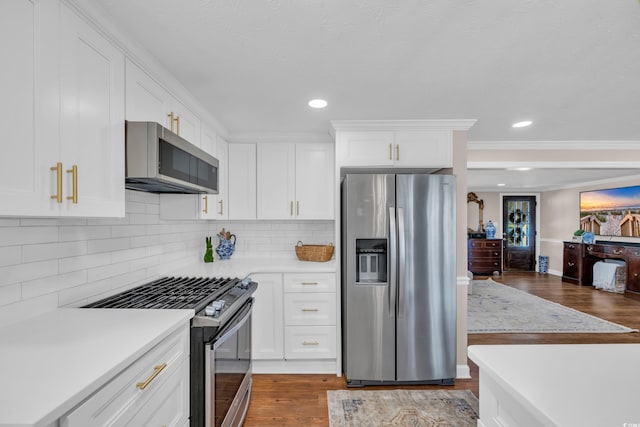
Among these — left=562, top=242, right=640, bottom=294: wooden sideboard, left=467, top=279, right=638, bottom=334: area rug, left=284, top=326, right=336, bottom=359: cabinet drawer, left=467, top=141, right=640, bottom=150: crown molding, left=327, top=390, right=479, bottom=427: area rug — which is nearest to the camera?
left=327, top=390, right=479, bottom=427: area rug

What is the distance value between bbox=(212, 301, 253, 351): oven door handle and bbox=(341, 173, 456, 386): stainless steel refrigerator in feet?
3.12

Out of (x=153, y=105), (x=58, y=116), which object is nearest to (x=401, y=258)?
(x=153, y=105)

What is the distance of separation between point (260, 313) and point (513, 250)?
8504 mm

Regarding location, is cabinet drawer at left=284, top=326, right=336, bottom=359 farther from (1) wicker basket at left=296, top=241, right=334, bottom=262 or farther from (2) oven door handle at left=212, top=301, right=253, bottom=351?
(2) oven door handle at left=212, top=301, right=253, bottom=351

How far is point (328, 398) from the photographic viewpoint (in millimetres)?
→ 2604

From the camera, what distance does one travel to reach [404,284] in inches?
106

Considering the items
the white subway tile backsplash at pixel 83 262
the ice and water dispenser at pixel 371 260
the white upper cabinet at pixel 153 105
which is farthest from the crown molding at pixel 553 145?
the white subway tile backsplash at pixel 83 262

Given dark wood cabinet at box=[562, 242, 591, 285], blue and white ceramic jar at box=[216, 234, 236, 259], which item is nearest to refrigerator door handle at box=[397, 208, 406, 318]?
blue and white ceramic jar at box=[216, 234, 236, 259]

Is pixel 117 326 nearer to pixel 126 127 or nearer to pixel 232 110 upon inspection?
pixel 126 127

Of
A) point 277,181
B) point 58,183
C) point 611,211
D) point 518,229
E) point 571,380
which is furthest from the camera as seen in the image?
point 518,229

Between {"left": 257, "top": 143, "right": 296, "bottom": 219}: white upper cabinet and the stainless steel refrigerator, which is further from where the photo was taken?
{"left": 257, "top": 143, "right": 296, "bottom": 219}: white upper cabinet

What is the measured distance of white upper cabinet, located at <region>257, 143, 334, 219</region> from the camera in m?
3.36

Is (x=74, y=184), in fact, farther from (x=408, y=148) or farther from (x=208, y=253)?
(x=408, y=148)

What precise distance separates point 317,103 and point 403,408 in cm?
239
